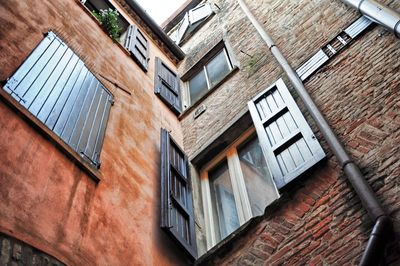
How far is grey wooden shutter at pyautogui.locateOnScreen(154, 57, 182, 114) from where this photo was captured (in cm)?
748

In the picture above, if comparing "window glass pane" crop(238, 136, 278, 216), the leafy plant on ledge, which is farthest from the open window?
"window glass pane" crop(238, 136, 278, 216)

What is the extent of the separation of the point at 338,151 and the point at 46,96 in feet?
10.3

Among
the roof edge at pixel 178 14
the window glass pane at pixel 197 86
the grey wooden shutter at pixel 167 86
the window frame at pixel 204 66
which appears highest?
the roof edge at pixel 178 14

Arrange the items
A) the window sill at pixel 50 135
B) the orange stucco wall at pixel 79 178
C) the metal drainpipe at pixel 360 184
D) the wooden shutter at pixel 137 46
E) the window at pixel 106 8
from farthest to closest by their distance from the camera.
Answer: the window at pixel 106 8
the wooden shutter at pixel 137 46
the window sill at pixel 50 135
the orange stucco wall at pixel 79 178
the metal drainpipe at pixel 360 184

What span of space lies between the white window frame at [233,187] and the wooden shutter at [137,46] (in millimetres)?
2864

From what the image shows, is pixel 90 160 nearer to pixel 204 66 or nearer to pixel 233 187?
pixel 233 187

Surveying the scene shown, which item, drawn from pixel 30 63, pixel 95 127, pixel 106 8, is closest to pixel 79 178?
pixel 95 127

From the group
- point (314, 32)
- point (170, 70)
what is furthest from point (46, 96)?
point (170, 70)

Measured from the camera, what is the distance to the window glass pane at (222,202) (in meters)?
4.95

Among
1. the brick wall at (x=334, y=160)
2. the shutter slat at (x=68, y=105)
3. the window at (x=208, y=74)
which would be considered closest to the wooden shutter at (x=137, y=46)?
the window at (x=208, y=74)

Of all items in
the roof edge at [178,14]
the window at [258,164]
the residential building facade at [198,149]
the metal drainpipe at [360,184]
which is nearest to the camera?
the metal drainpipe at [360,184]

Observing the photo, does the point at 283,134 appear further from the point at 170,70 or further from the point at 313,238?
the point at 170,70

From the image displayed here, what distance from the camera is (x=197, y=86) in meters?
8.38

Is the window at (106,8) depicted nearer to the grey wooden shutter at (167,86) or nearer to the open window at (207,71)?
the grey wooden shutter at (167,86)
